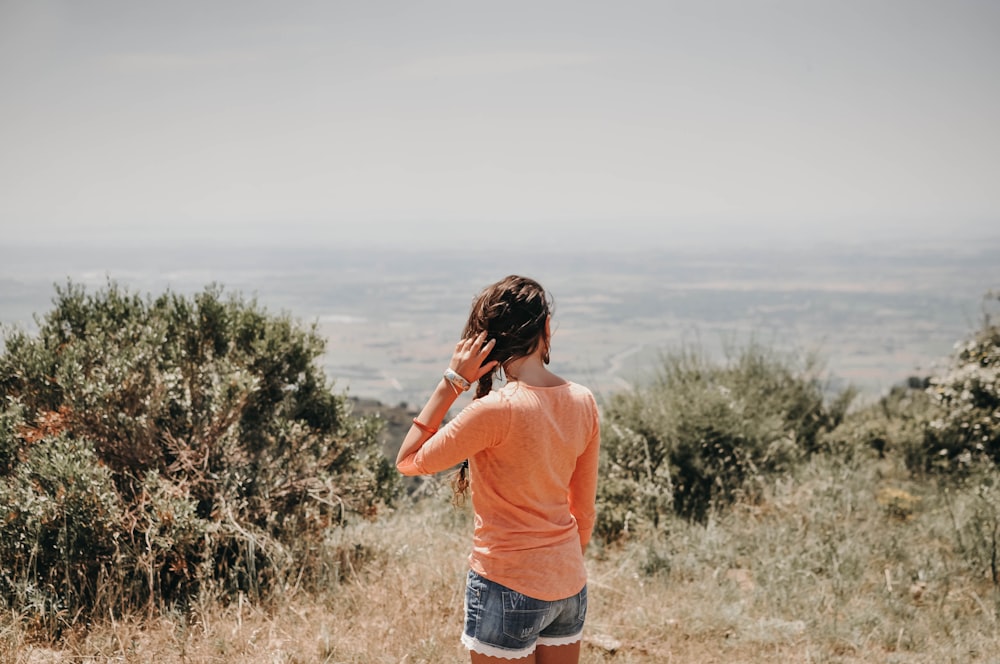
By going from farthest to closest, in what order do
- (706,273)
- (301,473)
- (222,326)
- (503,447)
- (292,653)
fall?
(706,273) → (222,326) → (301,473) → (292,653) → (503,447)

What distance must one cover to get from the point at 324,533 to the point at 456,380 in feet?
9.45

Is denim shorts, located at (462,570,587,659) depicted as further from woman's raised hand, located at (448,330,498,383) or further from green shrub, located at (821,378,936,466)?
green shrub, located at (821,378,936,466)

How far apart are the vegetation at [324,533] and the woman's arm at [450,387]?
6.03 feet

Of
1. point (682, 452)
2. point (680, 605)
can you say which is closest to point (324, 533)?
point (680, 605)

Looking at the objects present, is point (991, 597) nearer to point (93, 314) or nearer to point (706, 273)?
point (93, 314)

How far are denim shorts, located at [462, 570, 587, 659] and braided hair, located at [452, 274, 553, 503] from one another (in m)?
0.70

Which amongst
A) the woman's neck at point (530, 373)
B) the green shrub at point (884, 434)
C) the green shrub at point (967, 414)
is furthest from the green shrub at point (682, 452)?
the woman's neck at point (530, 373)

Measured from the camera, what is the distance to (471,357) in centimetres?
207

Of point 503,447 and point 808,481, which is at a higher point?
point 503,447

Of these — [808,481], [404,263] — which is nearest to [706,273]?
[404,263]

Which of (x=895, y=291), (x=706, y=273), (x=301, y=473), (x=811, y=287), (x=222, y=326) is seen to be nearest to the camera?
(x=301, y=473)

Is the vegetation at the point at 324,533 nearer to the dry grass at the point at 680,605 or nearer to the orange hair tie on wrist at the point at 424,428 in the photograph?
the dry grass at the point at 680,605

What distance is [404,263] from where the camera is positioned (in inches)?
4331

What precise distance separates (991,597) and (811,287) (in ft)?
295
